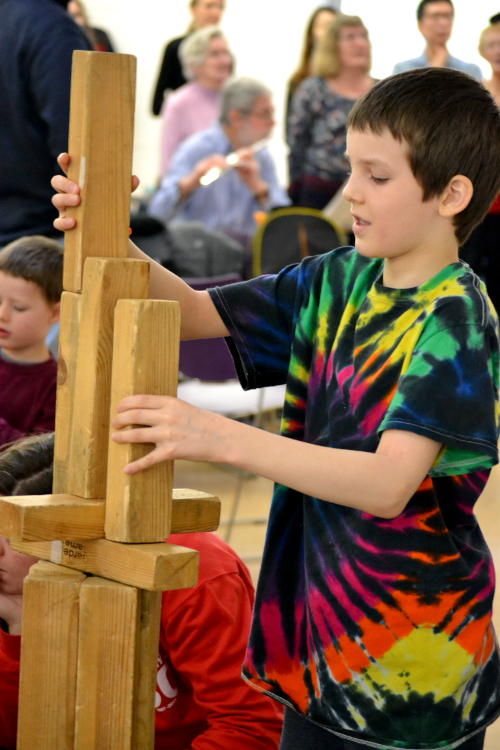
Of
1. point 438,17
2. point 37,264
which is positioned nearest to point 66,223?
point 37,264

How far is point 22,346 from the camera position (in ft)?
9.62

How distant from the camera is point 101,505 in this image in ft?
4.30

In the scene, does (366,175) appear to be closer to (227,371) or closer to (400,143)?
(400,143)

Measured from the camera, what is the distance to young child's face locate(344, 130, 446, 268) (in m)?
1.30

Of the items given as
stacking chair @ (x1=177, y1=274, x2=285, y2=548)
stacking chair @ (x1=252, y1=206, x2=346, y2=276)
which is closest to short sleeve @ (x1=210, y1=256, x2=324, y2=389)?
stacking chair @ (x1=177, y1=274, x2=285, y2=548)

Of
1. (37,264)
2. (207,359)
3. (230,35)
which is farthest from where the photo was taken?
(230,35)

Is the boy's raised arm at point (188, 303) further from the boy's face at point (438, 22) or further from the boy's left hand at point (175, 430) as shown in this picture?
the boy's face at point (438, 22)

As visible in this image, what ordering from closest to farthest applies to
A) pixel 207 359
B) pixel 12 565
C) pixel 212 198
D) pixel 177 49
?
pixel 12 565 < pixel 207 359 < pixel 212 198 < pixel 177 49

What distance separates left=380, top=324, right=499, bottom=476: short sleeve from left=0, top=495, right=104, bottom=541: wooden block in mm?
329

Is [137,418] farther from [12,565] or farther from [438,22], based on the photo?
[438,22]

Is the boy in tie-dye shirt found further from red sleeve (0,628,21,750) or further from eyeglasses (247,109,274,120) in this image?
eyeglasses (247,109,274,120)

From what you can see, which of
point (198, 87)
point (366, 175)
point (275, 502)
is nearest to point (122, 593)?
point (275, 502)

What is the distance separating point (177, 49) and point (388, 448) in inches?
237

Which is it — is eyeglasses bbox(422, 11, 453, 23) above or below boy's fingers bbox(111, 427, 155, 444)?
above
